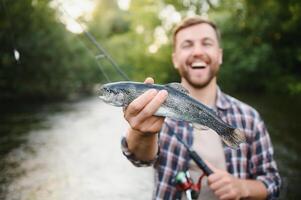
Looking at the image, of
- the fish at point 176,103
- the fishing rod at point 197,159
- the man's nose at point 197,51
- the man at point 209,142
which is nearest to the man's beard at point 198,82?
the man at point 209,142

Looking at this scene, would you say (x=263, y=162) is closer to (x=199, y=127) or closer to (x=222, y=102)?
(x=222, y=102)

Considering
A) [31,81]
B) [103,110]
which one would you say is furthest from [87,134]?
[31,81]

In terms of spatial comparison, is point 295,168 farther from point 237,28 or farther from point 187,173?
point 237,28

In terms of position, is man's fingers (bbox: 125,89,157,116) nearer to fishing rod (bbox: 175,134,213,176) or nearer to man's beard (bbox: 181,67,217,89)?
fishing rod (bbox: 175,134,213,176)

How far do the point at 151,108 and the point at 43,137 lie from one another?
10477mm

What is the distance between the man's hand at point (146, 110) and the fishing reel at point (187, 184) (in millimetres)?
935

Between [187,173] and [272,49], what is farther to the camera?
[272,49]

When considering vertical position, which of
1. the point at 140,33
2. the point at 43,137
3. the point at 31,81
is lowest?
the point at 43,137

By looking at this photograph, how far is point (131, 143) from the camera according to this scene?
3082 millimetres

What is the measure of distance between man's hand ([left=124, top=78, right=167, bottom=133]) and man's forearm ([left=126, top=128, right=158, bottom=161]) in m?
0.32

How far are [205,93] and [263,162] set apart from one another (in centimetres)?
78

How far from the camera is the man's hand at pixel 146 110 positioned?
2.33 m

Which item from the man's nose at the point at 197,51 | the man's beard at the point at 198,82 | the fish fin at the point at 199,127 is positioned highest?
the man's nose at the point at 197,51

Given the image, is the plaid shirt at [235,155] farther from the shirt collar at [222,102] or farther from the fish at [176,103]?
the fish at [176,103]
